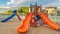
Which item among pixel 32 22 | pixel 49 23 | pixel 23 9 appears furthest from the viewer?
pixel 23 9

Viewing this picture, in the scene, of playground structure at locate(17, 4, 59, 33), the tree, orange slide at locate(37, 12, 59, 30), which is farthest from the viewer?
the tree

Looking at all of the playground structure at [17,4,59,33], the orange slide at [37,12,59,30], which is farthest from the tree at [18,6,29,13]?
the orange slide at [37,12,59,30]

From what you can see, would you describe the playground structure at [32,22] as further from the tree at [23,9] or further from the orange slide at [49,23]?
the tree at [23,9]

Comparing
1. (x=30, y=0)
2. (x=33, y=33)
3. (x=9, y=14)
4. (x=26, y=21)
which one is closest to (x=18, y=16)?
(x=9, y=14)

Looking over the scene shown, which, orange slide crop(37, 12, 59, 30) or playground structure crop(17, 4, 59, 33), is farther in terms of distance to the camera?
orange slide crop(37, 12, 59, 30)

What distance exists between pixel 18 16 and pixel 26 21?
59.8 inches

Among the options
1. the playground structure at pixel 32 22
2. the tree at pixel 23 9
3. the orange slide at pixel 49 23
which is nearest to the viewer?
the playground structure at pixel 32 22

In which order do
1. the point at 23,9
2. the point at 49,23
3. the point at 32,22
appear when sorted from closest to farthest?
the point at 49,23 → the point at 32,22 → the point at 23,9

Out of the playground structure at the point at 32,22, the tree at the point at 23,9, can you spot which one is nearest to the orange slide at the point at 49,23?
the playground structure at the point at 32,22

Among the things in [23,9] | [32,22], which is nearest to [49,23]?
[32,22]

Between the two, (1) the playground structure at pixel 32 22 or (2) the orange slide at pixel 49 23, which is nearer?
(1) the playground structure at pixel 32 22

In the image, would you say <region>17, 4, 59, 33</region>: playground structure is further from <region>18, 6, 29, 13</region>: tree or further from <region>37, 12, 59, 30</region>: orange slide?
<region>18, 6, 29, 13</region>: tree

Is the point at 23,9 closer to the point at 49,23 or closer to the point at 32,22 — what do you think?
the point at 32,22

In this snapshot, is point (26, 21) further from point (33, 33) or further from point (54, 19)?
point (54, 19)
